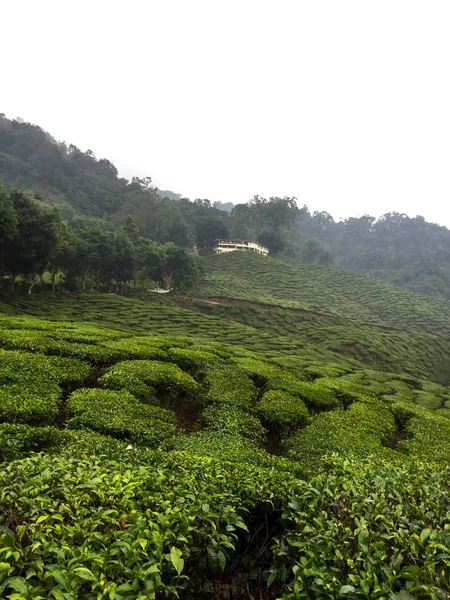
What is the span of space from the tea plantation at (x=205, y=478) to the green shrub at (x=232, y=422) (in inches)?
2.3

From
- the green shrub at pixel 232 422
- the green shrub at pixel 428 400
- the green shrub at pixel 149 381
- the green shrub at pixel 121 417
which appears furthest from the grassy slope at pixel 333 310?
the green shrub at pixel 121 417

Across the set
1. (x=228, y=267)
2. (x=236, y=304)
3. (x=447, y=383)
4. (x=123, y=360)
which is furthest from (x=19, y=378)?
(x=228, y=267)

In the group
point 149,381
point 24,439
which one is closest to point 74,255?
point 149,381

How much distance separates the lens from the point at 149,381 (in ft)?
34.9

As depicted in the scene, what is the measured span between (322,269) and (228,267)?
21015 millimetres

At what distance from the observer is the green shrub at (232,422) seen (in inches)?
358

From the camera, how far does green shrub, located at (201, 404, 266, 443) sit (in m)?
9.09

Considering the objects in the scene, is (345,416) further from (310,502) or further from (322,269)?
(322,269)

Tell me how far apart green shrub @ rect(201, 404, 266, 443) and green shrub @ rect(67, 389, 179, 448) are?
0.95 meters

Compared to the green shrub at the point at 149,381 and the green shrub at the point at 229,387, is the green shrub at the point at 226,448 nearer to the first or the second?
the green shrub at the point at 229,387

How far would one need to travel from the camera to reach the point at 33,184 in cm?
9231

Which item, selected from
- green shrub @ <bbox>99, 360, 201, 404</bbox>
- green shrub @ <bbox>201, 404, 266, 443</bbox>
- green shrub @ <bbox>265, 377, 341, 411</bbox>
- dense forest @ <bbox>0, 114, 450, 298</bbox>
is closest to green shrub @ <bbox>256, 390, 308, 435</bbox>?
green shrub @ <bbox>201, 404, 266, 443</bbox>

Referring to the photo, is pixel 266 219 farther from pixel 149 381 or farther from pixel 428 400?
pixel 149 381

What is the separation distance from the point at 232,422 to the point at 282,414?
66.2 inches
